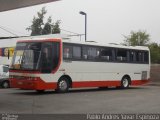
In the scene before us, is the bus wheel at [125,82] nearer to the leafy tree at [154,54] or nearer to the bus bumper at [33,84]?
the bus bumper at [33,84]

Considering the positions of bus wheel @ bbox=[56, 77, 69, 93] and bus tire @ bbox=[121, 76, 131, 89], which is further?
bus tire @ bbox=[121, 76, 131, 89]

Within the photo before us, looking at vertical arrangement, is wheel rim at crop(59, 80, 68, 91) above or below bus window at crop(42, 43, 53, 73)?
below

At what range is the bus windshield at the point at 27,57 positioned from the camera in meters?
23.1

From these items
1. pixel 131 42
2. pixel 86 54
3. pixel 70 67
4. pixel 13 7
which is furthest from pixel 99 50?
pixel 131 42

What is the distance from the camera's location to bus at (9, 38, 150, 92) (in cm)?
2314

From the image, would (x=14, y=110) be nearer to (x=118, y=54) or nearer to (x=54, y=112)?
(x=54, y=112)

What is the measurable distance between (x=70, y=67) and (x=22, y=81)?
308cm

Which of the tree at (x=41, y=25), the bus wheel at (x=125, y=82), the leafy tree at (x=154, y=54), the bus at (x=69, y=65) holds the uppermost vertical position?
the tree at (x=41, y=25)

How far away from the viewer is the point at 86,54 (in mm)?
26078

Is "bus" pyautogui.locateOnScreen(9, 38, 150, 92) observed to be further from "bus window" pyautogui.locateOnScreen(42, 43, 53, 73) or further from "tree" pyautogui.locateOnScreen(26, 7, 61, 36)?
"tree" pyautogui.locateOnScreen(26, 7, 61, 36)

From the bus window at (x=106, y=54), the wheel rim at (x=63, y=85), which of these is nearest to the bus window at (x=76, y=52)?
the wheel rim at (x=63, y=85)

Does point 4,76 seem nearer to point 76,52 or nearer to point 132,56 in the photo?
point 76,52

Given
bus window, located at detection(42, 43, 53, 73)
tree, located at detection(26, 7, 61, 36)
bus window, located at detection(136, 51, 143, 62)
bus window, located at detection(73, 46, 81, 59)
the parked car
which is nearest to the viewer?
bus window, located at detection(42, 43, 53, 73)

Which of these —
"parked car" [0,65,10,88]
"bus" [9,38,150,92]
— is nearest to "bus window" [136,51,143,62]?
"bus" [9,38,150,92]
